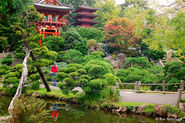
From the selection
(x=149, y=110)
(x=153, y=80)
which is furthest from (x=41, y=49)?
(x=153, y=80)

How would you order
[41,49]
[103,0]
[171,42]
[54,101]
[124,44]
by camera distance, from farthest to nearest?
[103,0]
[124,44]
[54,101]
[41,49]
[171,42]

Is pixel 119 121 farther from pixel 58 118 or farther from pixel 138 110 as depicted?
pixel 58 118

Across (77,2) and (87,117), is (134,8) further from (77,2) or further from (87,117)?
(77,2)

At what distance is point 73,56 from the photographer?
1864 centimetres

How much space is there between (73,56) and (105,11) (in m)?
17.8

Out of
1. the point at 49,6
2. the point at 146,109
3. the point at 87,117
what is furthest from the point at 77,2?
the point at 87,117

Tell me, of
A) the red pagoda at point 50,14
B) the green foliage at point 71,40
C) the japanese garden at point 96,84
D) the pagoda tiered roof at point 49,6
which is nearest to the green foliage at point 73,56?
the green foliage at point 71,40

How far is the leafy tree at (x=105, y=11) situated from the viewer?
105ft

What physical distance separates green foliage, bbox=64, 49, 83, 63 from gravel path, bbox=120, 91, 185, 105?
8428mm

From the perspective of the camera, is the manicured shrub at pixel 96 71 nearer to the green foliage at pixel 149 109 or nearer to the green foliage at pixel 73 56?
the green foliage at pixel 149 109

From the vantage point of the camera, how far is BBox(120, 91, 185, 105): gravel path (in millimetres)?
8891

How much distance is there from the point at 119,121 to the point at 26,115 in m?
3.66

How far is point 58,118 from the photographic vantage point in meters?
7.93

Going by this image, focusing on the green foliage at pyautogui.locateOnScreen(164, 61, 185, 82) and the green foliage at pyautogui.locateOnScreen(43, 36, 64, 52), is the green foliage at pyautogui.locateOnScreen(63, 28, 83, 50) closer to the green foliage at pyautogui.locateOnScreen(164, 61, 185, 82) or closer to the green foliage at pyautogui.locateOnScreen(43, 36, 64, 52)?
the green foliage at pyautogui.locateOnScreen(43, 36, 64, 52)
